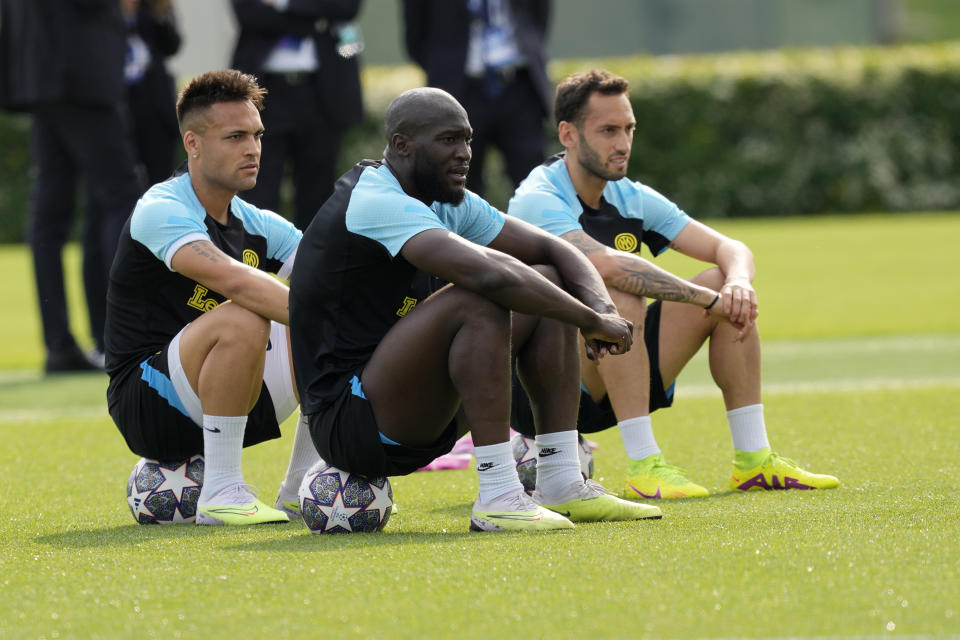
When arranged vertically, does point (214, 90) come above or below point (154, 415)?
above

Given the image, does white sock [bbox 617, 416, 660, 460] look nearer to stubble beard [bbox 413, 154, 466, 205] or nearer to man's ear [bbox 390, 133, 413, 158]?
stubble beard [bbox 413, 154, 466, 205]

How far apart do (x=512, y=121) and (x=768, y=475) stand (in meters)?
3.86

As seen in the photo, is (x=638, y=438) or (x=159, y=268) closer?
(x=159, y=268)

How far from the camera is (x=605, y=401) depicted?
5.31 m

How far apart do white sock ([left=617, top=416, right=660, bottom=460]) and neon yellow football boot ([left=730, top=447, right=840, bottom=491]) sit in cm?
31

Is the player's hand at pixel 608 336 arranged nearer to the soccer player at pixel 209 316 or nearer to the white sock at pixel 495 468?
the white sock at pixel 495 468

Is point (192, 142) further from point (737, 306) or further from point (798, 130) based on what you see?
point (798, 130)

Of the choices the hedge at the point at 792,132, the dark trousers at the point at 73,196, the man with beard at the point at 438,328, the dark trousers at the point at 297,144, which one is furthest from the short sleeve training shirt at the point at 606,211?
the hedge at the point at 792,132

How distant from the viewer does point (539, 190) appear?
17.6ft

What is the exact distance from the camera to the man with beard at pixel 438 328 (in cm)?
413

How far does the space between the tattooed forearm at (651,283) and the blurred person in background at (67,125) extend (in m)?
4.27

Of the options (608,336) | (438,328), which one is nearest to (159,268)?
(438,328)

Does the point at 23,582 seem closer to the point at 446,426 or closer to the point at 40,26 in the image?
the point at 446,426

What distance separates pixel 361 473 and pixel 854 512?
149cm
